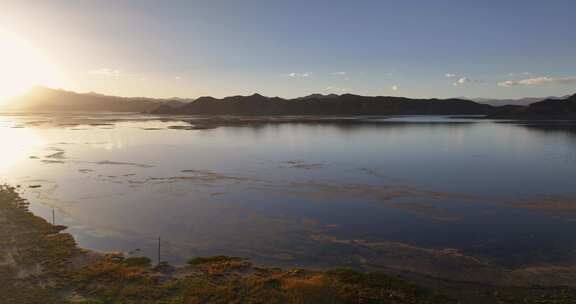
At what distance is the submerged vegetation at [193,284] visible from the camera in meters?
15.6

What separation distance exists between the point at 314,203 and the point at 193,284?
16.3m

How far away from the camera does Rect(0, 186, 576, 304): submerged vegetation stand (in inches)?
615

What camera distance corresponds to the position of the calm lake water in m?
22.0

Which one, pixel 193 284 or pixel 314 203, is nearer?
pixel 193 284

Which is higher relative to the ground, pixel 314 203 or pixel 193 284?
pixel 314 203

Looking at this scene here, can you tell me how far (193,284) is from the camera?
1688 centimetres

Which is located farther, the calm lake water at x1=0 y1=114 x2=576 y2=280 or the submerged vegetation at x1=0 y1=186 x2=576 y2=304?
the calm lake water at x1=0 y1=114 x2=576 y2=280

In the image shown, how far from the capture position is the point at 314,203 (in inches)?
1255

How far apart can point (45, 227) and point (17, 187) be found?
52.7ft

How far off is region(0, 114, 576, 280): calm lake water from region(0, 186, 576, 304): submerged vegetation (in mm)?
1776

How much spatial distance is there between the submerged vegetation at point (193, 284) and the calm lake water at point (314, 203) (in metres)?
1.78

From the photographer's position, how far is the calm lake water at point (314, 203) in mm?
22047

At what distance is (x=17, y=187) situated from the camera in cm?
3684

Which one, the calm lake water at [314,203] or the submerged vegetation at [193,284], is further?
the calm lake water at [314,203]
